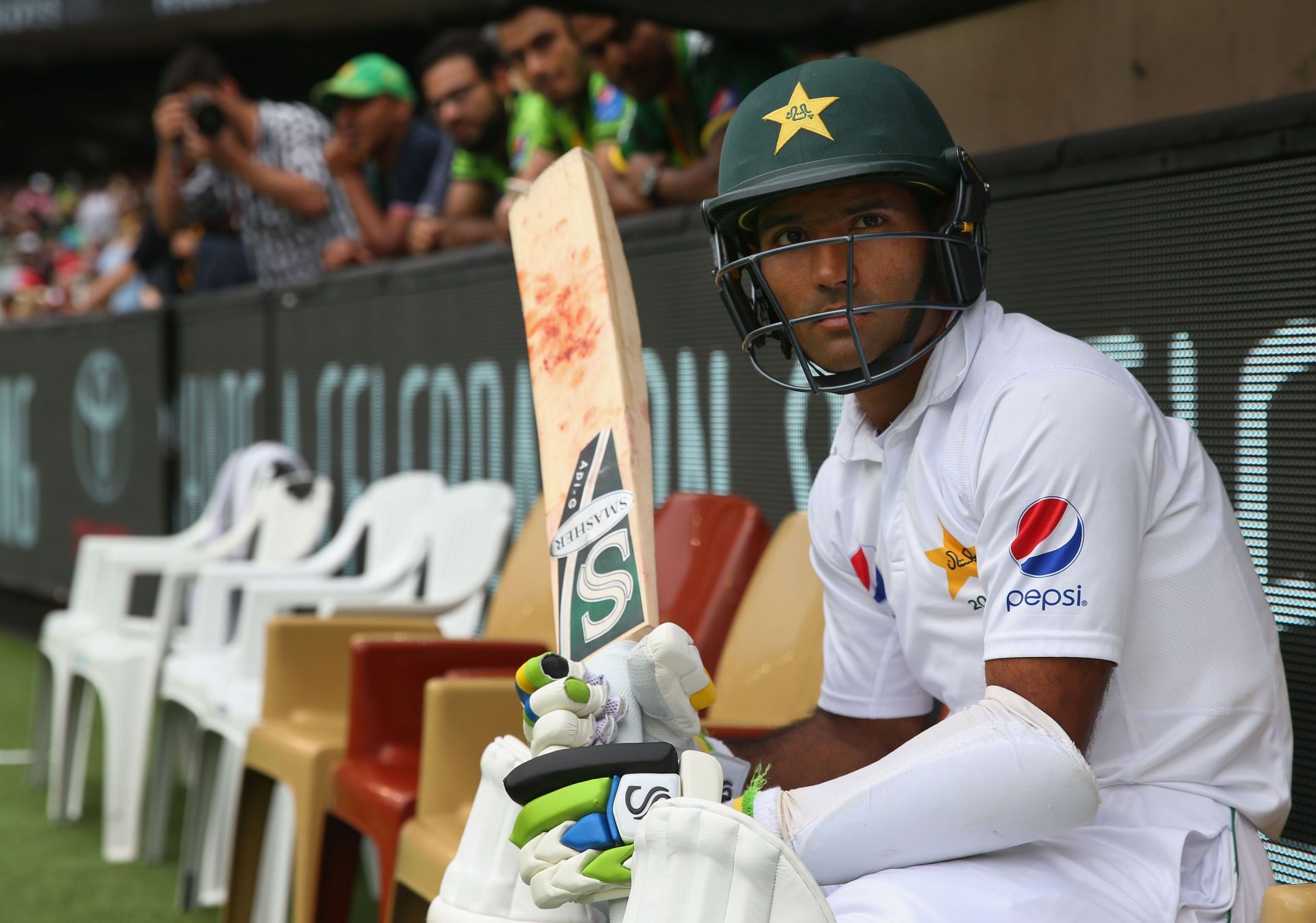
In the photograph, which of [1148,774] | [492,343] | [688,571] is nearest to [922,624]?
[1148,774]

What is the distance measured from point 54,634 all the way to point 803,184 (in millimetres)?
3416

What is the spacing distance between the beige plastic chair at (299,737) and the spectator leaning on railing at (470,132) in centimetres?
187

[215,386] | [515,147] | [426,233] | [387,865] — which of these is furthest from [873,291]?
[215,386]

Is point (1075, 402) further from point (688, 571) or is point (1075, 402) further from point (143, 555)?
point (143, 555)

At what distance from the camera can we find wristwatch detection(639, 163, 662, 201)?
3318mm

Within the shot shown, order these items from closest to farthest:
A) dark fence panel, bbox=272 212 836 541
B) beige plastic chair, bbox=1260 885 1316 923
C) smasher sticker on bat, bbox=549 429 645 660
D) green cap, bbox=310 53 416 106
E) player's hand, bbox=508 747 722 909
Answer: beige plastic chair, bbox=1260 885 1316 923 < player's hand, bbox=508 747 722 909 < smasher sticker on bat, bbox=549 429 645 660 < dark fence panel, bbox=272 212 836 541 < green cap, bbox=310 53 416 106

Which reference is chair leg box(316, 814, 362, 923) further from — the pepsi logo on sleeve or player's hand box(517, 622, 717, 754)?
the pepsi logo on sleeve

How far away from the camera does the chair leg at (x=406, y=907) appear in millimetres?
1988

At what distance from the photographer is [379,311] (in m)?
4.37

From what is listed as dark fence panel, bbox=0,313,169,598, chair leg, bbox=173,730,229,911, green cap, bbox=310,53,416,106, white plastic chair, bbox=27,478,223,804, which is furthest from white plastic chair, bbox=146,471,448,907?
dark fence panel, bbox=0,313,169,598

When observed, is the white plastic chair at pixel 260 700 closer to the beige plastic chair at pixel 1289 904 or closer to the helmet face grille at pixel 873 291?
the helmet face grille at pixel 873 291

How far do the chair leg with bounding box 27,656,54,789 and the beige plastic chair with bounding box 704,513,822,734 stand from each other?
2741 mm

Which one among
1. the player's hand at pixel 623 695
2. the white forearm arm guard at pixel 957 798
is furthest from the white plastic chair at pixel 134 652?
the white forearm arm guard at pixel 957 798

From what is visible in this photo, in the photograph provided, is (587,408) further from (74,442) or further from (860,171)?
(74,442)
